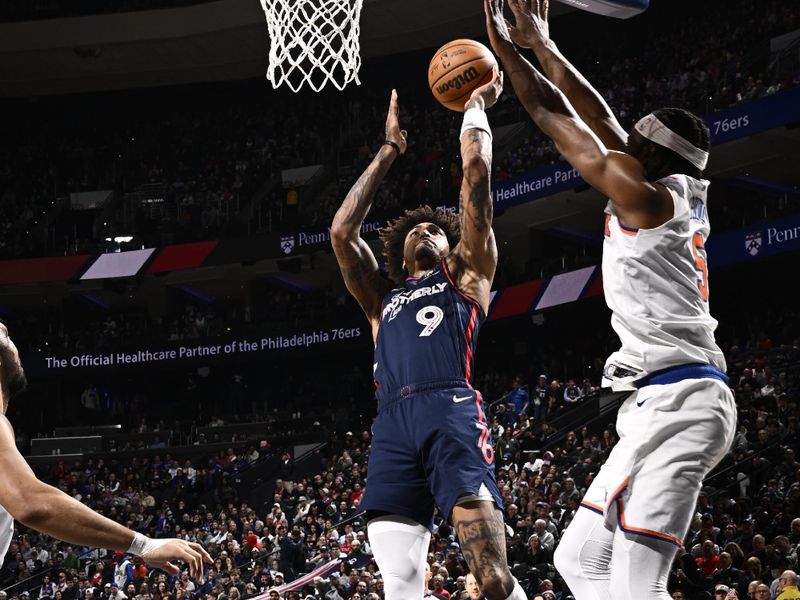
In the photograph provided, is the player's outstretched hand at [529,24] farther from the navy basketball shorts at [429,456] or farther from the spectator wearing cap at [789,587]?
the spectator wearing cap at [789,587]

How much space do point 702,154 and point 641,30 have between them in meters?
25.8

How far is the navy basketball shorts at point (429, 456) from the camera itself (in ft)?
15.2

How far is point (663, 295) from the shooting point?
3934mm

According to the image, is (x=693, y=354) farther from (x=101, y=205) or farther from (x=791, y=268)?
(x=101, y=205)

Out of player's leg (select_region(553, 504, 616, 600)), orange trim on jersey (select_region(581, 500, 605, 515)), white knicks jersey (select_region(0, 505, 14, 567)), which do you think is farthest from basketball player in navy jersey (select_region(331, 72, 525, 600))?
white knicks jersey (select_region(0, 505, 14, 567))

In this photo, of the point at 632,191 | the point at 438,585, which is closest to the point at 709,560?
the point at 438,585

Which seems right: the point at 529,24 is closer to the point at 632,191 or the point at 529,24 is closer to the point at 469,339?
the point at 632,191

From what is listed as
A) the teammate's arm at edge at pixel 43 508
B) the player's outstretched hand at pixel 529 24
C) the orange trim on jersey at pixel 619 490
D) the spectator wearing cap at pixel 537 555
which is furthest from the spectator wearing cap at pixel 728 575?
the teammate's arm at edge at pixel 43 508

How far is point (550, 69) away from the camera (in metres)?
4.60

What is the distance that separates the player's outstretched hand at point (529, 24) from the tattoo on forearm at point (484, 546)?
6.84ft

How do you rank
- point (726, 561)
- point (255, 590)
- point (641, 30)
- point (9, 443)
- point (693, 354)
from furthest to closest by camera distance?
point (641, 30) < point (255, 590) < point (726, 561) < point (693, 354) < point (9, 443)

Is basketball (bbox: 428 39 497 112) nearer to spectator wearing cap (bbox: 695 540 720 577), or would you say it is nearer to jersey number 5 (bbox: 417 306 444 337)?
jersey number 5 (bbox: 417 306 444 337)

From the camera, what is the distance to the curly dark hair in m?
5.65

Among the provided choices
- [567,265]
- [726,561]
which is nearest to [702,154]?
Result: [726,561]
